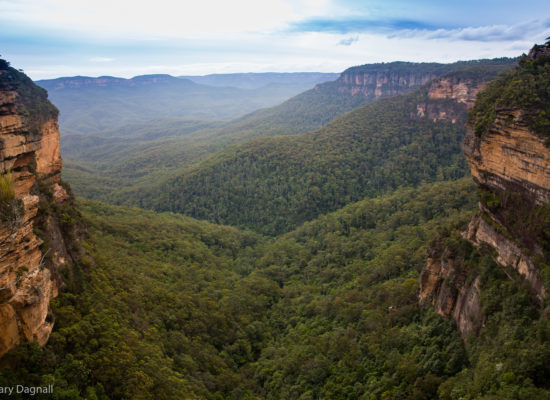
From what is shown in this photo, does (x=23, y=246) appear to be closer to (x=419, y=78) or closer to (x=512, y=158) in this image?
(x=512, y=158)

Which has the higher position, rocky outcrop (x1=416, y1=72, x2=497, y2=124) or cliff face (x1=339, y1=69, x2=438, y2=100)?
cliff face (x1=339, y1=69, x2=438, y2=100)

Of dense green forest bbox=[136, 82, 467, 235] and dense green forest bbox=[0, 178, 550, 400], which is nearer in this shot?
dense green forest bbox=[0, 178, 550, 400]

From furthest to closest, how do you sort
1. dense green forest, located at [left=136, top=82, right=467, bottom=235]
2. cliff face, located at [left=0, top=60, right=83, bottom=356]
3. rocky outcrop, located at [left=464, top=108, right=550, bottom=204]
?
dense green forest, located at [left=136, top=82, right=467, bottom=235], rocky outcrop, located at [left=464, top=108, right=550, bottom=204], cliff face, located at [left=0, top=60, right=83, bottom=356]

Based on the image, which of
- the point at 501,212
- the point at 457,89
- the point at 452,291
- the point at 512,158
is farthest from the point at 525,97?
the point at 457,89

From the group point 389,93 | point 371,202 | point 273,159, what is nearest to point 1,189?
point 371,202

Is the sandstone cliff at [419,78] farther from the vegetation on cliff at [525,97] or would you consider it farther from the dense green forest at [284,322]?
the vegetation on cliff at [525,97]

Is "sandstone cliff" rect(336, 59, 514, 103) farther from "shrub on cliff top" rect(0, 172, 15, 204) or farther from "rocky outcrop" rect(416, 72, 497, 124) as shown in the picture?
"shrub on cliff top" rect(0, 172, 15, 204)

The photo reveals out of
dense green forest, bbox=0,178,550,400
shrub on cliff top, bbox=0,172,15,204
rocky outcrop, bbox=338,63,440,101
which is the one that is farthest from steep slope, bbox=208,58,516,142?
shrub on cliff top, bbox=0,172,15,204
